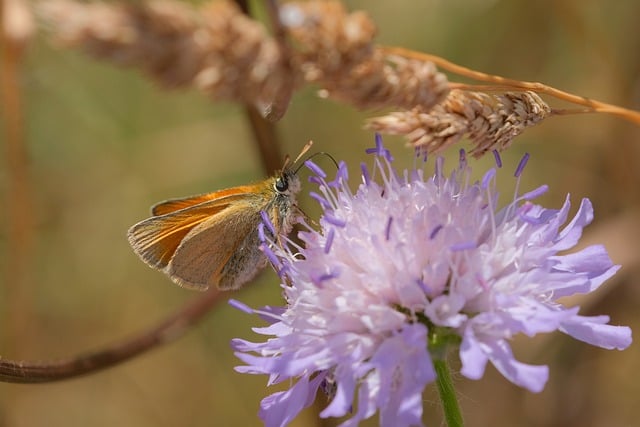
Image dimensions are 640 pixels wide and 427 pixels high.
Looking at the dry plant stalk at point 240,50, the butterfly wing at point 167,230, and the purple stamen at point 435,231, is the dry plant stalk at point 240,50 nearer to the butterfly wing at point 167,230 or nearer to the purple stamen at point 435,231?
the purple stamen at point 435,231

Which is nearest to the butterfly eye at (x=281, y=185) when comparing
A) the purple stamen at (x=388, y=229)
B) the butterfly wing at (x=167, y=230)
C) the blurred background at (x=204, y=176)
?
the butterfly wing at (x=167, y=230)

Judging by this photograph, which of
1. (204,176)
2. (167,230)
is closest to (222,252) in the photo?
(167,230)

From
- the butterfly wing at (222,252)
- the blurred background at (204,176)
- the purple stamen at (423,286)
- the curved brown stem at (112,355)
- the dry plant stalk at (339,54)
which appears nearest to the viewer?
the dry plant stalk at (339,54)

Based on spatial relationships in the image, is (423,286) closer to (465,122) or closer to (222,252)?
(465,122)

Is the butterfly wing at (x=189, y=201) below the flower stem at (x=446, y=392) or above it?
above

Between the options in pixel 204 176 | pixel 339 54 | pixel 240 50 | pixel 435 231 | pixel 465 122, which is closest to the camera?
pixel 240 50

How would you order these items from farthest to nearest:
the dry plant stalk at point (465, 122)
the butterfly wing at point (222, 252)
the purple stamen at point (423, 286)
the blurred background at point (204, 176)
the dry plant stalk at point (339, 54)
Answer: the blurred background at point (204, 176) → the butterfly wing at point (222, 252) → the purple stamen at point (423, 286) → the dry plant stalk at point (465, 122) → the dry plant stalk at point (339, 54)

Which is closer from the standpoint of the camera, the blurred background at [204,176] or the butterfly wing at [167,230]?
the butterfly wing at [167,230]

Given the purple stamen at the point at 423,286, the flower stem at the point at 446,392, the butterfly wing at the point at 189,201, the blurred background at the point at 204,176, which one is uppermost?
the purple stamen at the point at 423,286
